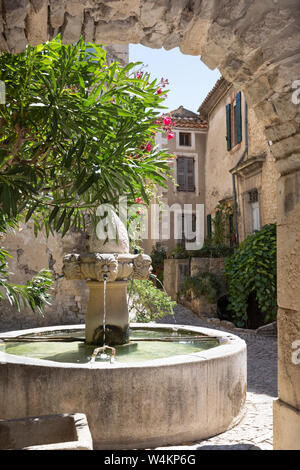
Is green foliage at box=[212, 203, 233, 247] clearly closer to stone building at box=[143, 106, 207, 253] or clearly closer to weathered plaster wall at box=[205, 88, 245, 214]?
weathered plaster wall at box=[205, 88, 245, 214]

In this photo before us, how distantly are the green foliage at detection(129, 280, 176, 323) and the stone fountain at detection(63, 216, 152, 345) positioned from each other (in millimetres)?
2678

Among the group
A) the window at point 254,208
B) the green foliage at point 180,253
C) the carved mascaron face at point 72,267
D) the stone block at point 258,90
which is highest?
the window at point 254,208

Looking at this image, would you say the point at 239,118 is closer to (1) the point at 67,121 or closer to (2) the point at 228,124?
(2) the point at 228,124

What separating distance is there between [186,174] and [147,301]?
1093 cm

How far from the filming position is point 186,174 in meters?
17.7

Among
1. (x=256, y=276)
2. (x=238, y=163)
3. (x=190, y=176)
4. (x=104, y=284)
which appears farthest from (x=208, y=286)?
(x=190, y=176)

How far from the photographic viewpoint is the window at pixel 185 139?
57.3ft

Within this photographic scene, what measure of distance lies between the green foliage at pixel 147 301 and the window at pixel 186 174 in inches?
413

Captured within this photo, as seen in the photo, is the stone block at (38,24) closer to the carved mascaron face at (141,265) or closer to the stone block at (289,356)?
the stone block at (289,356)

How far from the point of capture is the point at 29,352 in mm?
4414

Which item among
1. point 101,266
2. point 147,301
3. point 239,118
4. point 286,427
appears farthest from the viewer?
point 239,118

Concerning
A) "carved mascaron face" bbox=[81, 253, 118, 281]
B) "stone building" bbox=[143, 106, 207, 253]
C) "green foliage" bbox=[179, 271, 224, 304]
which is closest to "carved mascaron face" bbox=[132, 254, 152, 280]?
"carved mascaron face" bbox=[81, 253, 118, 281]

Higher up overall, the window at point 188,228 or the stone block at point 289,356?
the window at point 188,228

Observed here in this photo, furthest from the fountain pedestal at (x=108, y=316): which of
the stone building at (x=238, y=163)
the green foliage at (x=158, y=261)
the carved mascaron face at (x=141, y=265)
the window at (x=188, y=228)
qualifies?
the window at (x=188, y=228)
